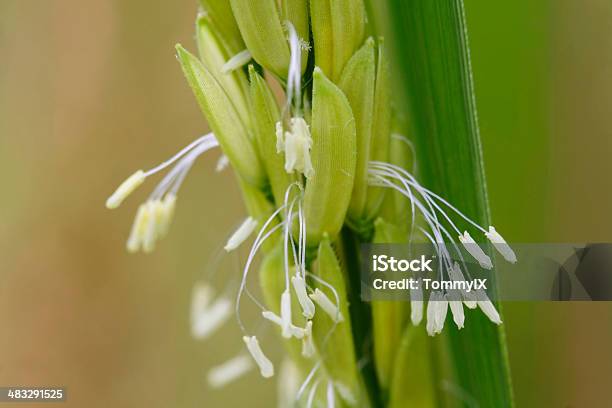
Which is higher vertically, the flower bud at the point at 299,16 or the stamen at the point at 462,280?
the flower bud at the point at 299,16

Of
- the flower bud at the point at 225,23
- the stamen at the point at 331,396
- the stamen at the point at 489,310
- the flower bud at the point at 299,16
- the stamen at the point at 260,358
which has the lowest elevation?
the stamen at the point at 331,396

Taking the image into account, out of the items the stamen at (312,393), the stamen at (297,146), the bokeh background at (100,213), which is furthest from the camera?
the bokeh background at (100,213)

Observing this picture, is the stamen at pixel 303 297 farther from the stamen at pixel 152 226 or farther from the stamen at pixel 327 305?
the stamen at pixel 152 226

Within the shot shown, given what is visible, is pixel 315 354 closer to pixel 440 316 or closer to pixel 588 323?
pixel 440 316

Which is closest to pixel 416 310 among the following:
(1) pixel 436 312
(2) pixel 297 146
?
(1) pixel 436 312

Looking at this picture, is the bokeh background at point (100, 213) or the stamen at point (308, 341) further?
the bokeh background at point (100, 213)

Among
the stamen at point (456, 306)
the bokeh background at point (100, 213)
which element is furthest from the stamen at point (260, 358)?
the bokeh background at point (100, 213)
